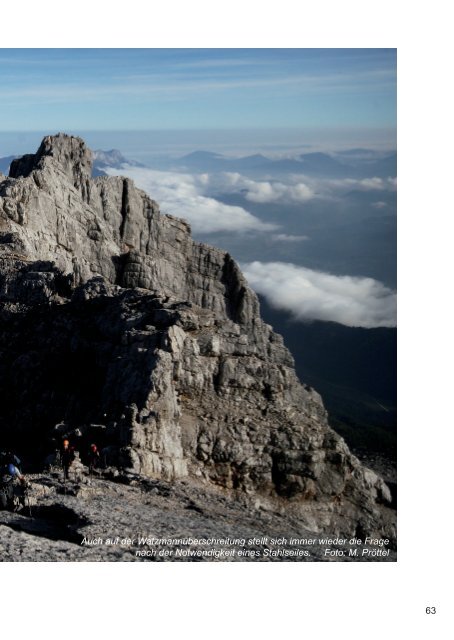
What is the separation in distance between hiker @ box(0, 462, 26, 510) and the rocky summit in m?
3.74

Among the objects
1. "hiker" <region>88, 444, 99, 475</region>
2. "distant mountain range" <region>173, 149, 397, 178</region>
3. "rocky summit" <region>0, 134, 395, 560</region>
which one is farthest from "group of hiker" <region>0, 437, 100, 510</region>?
"distant mountain range" <region>173, 149, 397, 178</region>

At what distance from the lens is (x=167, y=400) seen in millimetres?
48312

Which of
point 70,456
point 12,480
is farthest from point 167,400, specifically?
point 12,480

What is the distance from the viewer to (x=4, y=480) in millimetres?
41281

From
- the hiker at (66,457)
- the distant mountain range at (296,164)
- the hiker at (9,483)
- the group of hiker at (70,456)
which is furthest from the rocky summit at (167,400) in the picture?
the distant mountain range at (296,164)

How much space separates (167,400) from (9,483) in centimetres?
888

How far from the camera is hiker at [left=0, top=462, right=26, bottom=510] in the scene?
41000mm

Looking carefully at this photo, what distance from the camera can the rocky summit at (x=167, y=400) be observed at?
47781 mm

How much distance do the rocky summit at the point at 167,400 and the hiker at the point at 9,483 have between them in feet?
12.3

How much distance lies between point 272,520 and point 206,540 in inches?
239

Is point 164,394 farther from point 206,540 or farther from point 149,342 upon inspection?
point 206,540

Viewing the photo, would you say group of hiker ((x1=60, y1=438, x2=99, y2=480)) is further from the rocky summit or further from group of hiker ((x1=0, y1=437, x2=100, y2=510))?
the rocky summit

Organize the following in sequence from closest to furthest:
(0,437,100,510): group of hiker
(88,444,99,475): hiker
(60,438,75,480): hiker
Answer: (0,437,100,510): group of hiker → (60,438,75,480): hiker → (88,444,99,475): hiker
